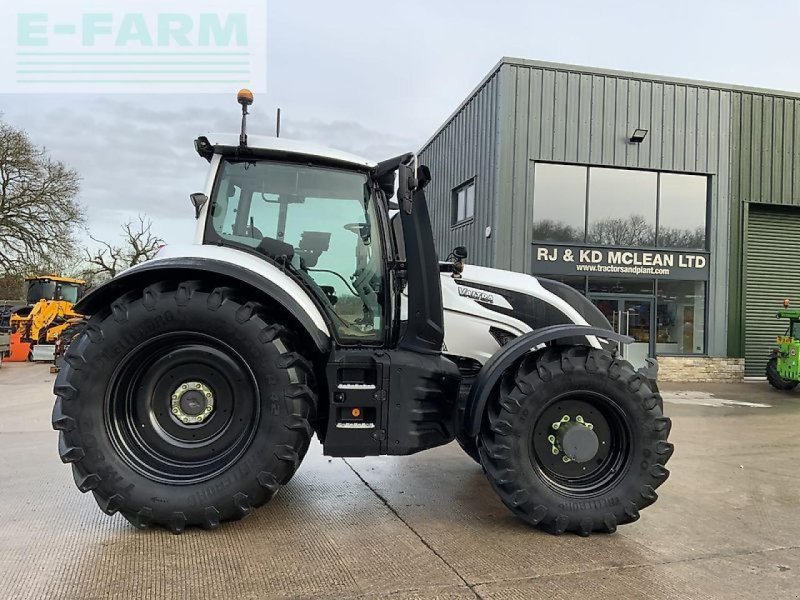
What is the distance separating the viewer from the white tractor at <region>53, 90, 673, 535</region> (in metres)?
3.35

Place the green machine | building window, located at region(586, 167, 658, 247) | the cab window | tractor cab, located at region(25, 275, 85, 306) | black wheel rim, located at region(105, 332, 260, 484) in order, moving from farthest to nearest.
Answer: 1. tractor cab, located at region(25, 275, 85, 306)
2. building window, located at region(586, 167, 658, 247)
3. the green machine
4. the cab window
5. black wheel rim, located at region(105, 332, 260, 484)

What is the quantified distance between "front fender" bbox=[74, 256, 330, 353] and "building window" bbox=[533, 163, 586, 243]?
10.9m

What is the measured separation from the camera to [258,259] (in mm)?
3670

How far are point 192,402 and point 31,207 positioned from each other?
84.5 feet

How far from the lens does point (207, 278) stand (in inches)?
138

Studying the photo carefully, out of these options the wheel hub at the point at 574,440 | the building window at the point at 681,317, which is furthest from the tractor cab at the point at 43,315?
the building window at the point at 681,317

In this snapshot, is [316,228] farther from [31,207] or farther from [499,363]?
[31,207]

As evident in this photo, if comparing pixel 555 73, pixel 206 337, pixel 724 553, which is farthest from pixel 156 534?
pixel 555 73

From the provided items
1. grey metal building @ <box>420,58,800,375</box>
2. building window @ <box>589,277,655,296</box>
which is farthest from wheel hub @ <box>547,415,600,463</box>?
building window @ <box>589,277,655,296</box>

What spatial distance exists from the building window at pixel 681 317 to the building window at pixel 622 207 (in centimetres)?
132

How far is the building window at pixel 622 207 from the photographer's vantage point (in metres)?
13.9

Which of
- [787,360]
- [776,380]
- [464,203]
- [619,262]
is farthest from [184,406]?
[776,380]

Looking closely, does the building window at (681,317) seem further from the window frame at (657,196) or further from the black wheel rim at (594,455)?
the black wheel rim at (594,455)

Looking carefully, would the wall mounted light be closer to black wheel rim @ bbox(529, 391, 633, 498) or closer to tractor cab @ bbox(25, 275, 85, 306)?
black wheel rim @ bbox(529, 391, 633, 498)
